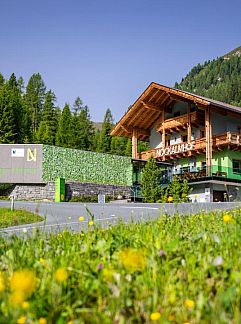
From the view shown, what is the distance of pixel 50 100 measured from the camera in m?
62.8

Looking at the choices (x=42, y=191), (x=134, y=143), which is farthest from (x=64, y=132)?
(x=42, y=191)

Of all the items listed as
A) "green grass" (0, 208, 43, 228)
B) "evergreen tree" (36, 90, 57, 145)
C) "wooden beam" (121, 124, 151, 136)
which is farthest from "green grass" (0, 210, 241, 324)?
"evergreen tree" (36, 90, 57, 145)

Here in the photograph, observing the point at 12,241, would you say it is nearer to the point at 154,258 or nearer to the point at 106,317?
the point at 154,258

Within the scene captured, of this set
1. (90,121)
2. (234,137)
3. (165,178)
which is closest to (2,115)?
(90,121)

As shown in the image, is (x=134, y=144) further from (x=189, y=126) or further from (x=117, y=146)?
(x=117, y=146)

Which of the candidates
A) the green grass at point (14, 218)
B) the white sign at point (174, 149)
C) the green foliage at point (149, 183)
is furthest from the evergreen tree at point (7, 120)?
the green grass at point (14, 218)

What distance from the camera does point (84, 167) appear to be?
3219 cm

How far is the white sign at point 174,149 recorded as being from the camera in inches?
1264

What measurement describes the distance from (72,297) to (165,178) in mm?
30626

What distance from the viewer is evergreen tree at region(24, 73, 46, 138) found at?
2940 inches

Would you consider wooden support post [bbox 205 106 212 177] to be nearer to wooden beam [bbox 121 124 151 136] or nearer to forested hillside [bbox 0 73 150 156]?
wooden beam [bbox 121 124 151 136]

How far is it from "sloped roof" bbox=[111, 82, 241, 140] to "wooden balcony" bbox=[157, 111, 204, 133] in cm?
119

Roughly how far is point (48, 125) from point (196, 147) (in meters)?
32.8

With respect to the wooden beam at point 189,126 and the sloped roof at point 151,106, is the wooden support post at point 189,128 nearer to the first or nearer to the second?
the wooden beam at point 189,126
